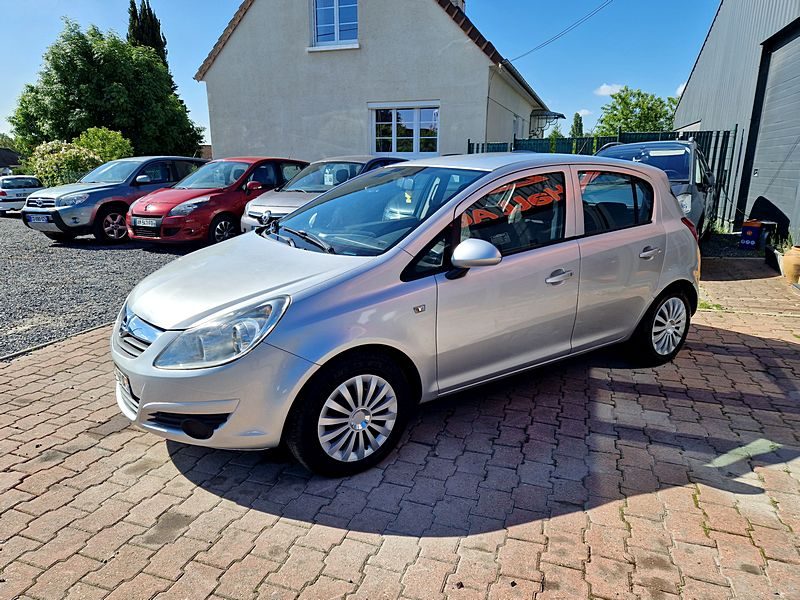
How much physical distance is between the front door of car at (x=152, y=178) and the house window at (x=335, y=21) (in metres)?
6.25

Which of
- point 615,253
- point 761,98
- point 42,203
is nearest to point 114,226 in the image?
point 42,203

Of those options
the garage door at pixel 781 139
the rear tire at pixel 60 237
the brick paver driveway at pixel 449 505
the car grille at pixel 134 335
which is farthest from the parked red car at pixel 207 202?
the garage door at pixel 781 139

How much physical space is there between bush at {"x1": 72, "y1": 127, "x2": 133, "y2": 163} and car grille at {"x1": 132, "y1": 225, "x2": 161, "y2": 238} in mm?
10670

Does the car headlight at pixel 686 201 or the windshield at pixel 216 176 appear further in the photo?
the windshield at pixel 216 176

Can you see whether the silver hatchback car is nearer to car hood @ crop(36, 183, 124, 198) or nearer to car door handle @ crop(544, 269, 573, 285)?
car door handle @ crop(544, 269, 573, 285)

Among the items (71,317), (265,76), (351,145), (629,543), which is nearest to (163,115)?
(265,76)

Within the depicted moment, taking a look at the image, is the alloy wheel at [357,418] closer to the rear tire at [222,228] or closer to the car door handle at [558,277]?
the car door handle at [558,277]

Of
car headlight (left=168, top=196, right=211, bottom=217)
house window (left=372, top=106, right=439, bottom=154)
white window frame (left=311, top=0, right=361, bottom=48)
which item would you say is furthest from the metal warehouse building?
car headlight (left=168, top=196, right=211, bottom=217)

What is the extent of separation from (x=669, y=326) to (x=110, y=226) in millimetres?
10024

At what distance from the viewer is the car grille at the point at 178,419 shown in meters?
2.80

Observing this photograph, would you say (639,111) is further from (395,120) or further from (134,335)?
(134,335)

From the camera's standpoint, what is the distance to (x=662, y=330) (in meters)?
4.60

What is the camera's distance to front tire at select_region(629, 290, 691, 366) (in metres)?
4.48

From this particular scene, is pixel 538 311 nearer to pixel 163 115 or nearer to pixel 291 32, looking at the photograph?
pixel 291 32
